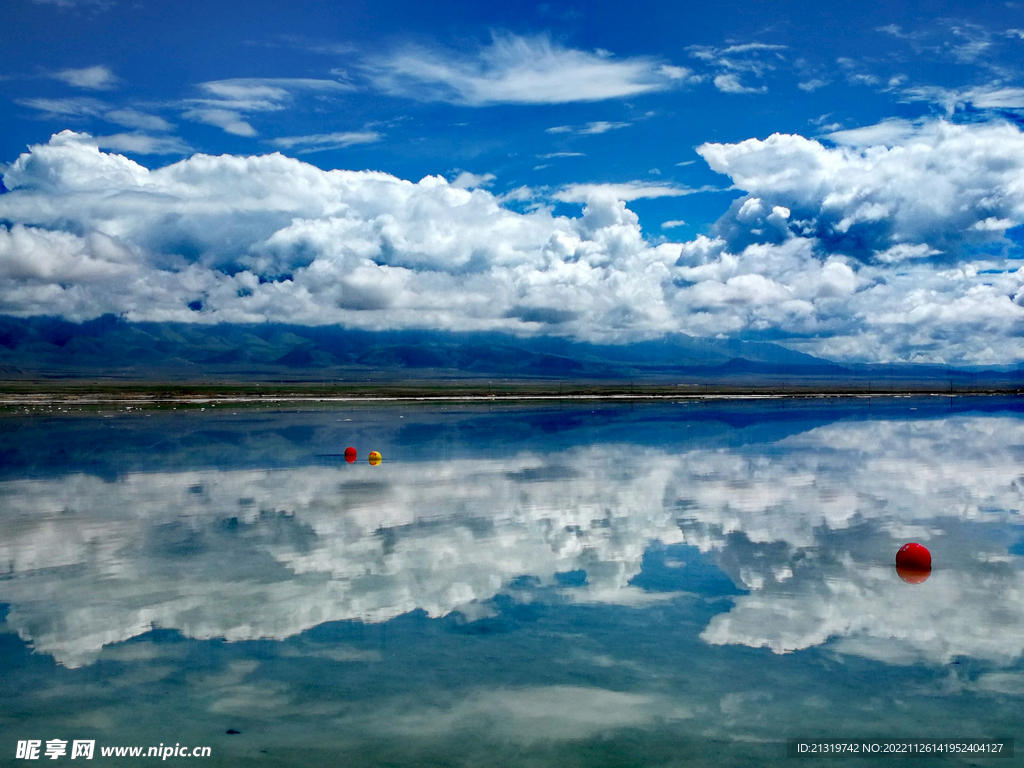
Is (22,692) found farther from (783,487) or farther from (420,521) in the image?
(783,487)

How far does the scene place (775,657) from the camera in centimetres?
1151

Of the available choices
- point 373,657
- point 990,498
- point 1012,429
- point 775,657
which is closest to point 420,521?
point 373,657

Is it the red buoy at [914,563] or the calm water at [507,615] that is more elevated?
the red buoy at [914,563]

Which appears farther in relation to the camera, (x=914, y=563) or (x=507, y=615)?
(x=914, y=563)

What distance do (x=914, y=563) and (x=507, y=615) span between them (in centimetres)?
820

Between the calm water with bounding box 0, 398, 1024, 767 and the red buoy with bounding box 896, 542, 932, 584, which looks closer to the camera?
the calm water with bounding box 0, 398, 1024, 767

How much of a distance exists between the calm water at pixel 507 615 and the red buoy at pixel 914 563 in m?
0.42

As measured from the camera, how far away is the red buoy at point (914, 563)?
15578 millimetres

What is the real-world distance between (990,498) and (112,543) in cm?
2384

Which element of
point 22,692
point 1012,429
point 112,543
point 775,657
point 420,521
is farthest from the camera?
point 1012,429

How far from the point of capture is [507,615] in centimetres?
1330

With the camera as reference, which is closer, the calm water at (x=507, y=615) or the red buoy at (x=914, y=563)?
the calm water at (x=507, y=615)

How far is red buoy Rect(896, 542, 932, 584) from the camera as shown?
51.1 feet

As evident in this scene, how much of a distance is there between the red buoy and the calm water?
0.42 m
